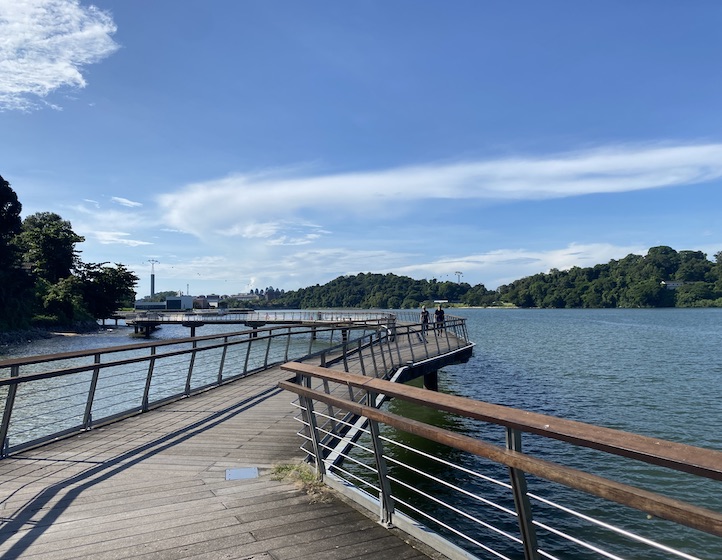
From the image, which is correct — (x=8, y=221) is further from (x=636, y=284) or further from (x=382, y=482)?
(x=636, y=284)

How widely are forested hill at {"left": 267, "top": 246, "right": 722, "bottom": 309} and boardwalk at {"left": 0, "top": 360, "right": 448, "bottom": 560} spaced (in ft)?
519

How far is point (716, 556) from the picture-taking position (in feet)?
26.6

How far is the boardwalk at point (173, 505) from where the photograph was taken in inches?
143

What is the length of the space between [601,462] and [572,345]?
34.5 m

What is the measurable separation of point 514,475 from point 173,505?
3.16 metres

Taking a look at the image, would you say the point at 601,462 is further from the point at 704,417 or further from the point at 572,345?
the point at 572,345

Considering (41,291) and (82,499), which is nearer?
(82,499)

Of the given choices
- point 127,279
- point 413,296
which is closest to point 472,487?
point 127,279

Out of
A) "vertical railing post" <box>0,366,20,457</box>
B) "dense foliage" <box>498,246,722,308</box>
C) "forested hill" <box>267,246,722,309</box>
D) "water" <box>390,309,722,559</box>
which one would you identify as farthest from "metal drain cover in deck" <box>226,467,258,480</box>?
"dense foliage" <box>498,246,722,308</box>

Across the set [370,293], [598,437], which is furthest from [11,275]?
[370,293]

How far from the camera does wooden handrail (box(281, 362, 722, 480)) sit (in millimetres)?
1851

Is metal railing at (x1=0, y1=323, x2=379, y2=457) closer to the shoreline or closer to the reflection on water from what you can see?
the reflection on water

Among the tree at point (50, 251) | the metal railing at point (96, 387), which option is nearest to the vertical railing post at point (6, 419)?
the metal railing at point (96, 387)

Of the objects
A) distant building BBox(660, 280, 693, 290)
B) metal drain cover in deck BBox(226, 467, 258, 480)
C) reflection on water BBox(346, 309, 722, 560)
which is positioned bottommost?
reflection on water BBox(346, 309, 722, 560)
